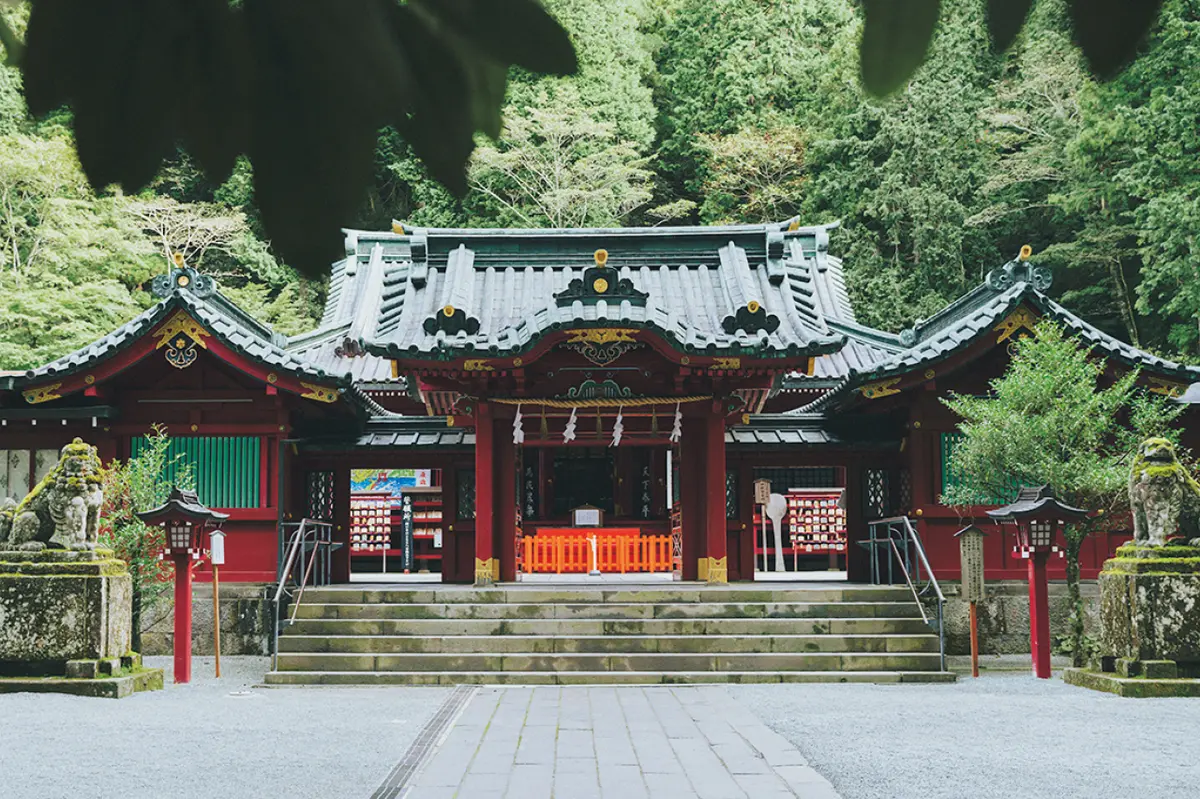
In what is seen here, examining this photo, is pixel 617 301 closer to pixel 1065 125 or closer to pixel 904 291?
pixel 904 291

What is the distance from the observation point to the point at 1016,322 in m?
12.9

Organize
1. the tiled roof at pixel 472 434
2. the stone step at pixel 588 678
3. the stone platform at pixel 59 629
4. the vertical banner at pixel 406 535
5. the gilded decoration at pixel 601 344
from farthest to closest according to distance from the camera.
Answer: the vertical banner at pixel 406 535 → the tiled roof at pixel 472 434 → the gilded decoration at pixel 601 344 → the stone step at pixel 588 678 → the stone platform at pixel 59 629

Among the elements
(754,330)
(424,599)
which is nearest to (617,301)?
(754,330)

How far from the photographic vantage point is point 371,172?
2.86 feet

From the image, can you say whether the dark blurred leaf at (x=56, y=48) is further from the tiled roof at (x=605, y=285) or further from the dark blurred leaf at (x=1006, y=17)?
the tiled roof at (x=605, y=285)

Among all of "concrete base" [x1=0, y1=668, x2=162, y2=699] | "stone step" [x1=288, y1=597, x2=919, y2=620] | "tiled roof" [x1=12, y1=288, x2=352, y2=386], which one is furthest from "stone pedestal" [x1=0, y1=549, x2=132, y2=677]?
"tiled roof" [x1=12, y1=288, x2=352, y2=386]

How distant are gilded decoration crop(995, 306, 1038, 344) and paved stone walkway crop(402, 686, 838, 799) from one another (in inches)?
224

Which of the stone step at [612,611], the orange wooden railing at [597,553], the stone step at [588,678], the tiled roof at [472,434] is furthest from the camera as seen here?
the tiled roof at [472,434]

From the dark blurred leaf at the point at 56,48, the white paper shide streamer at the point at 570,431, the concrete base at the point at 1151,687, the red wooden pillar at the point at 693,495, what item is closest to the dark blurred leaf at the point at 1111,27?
the dark blurred leaf at the point at 56,48

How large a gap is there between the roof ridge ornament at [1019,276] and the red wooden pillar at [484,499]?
18.4 ft

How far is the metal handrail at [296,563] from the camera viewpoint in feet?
35.8

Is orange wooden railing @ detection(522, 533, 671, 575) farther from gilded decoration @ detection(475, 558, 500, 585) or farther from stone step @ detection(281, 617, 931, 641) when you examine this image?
stone step @ detection(281, 617, 931, 641)

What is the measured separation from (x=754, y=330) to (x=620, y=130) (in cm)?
1081

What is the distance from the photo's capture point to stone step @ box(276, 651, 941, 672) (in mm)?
10586
